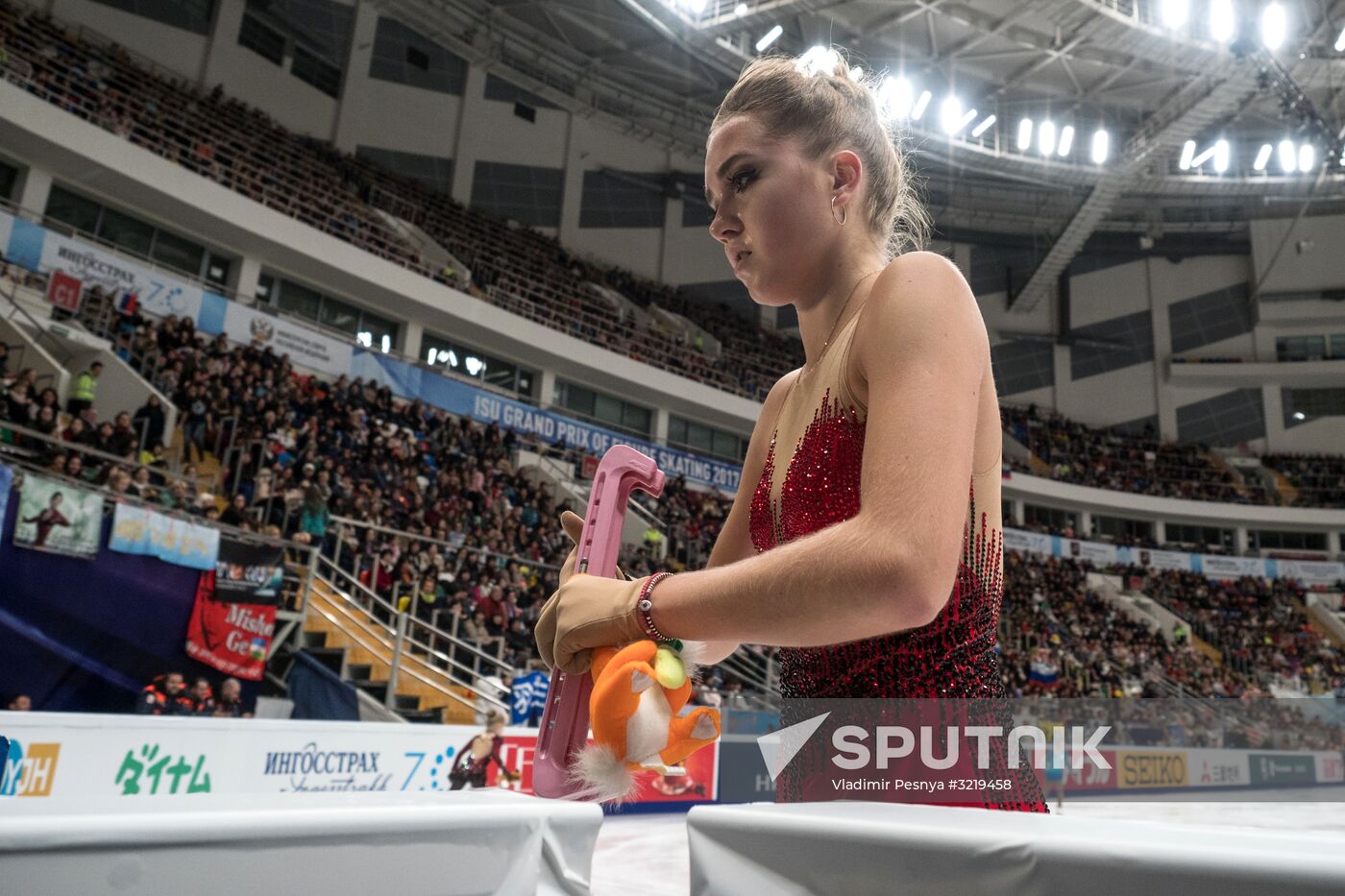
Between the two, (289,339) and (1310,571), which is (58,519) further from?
(1310,571)

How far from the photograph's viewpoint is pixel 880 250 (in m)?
1.26

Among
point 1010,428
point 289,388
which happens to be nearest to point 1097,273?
point 1010,428

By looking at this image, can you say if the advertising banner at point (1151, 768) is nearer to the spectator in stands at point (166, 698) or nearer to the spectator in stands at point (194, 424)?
the spectator in stands at point (166, 698)

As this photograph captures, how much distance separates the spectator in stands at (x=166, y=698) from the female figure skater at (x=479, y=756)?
2646 mm

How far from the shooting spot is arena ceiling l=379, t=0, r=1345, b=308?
71.4 feet

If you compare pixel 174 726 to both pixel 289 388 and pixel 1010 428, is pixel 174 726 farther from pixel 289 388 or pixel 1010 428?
pixel 1010 428

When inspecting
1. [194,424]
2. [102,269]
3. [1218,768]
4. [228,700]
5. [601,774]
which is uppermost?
[102,269]

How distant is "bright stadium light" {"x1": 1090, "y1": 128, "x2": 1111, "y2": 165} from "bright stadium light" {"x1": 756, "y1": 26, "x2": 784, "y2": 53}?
33.0 feet

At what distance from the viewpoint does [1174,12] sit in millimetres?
21484

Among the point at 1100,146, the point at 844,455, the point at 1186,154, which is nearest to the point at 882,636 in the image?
the point at 844,455

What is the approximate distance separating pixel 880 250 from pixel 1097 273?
124 ft

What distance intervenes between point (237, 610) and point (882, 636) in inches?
396

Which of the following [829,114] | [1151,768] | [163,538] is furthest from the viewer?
[1151,768]

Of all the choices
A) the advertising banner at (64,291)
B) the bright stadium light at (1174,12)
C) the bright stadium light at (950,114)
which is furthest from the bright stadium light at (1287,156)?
the advertising banner at (64,291)
